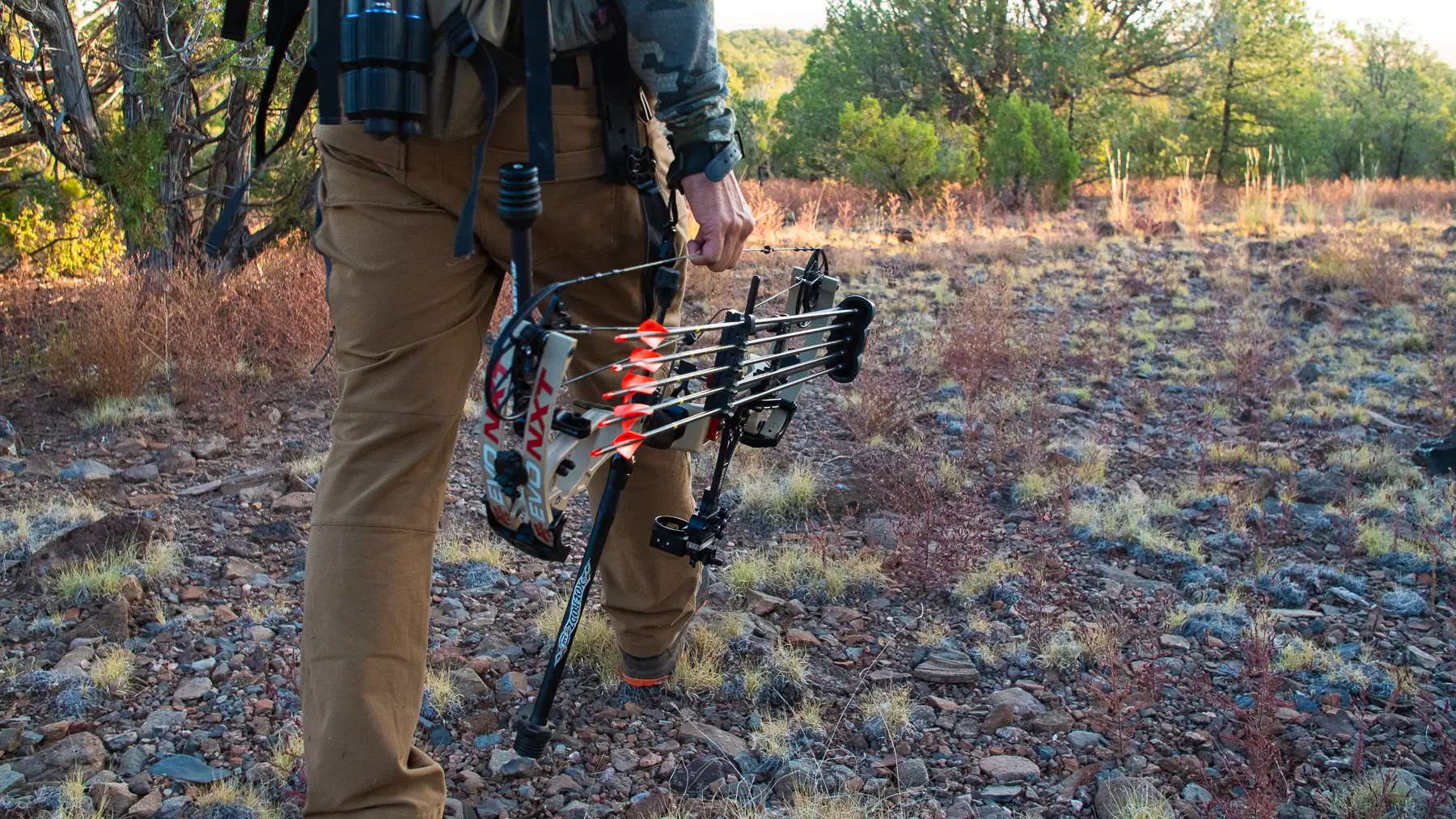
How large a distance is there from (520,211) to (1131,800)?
1614 mm

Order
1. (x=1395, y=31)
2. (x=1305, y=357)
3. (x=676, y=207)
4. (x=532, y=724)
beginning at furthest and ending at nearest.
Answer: (x=1395, y=31) → (x=1305, y=357) → (x=676, y=207) → (x=532, y=724)

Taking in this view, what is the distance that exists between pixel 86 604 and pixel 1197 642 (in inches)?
119

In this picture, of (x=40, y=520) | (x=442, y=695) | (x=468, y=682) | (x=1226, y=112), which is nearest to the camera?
(x=442, y=695)

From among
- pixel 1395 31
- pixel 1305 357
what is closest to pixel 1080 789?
pixel 1305 357

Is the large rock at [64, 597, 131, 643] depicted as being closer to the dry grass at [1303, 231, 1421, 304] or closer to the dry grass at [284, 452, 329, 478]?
the dry grass at [284, 452, 329, 478]

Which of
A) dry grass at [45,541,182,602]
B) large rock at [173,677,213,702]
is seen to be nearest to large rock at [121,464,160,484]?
dry grass at [45,541,182,602]

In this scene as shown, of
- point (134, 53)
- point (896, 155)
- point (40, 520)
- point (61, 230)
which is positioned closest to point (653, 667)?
point (40, 520)

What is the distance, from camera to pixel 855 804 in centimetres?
214

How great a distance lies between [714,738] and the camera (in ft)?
7.98

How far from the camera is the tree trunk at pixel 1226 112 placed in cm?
1941

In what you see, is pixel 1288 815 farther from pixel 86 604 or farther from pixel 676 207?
pixel 86 604

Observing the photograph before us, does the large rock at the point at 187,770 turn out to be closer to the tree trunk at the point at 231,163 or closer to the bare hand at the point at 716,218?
the bare hand at the point at 716,218

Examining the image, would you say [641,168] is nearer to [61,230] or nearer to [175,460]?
[175,460]

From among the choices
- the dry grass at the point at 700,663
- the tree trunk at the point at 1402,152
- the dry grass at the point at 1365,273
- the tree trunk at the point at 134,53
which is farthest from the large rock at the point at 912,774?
the tree trunk at the point at 1402,152
